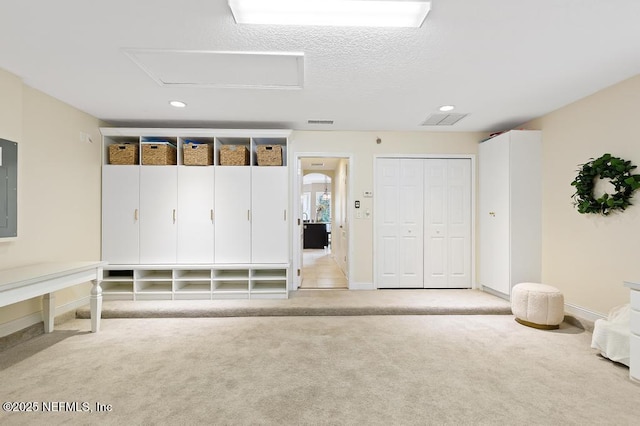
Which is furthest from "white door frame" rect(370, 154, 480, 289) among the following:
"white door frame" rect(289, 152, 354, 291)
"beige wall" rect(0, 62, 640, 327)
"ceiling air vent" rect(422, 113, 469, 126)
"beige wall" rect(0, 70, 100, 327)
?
"beige wall" rect(0, 70, 100, 327)

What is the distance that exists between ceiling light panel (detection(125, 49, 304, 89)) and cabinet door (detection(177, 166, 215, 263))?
4.36 ft

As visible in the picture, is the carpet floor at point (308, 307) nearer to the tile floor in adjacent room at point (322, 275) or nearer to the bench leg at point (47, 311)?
the bench leg at point (47, 311)

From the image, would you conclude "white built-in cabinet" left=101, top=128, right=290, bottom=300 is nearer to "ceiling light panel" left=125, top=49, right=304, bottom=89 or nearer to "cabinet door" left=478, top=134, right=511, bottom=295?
"ceiling light panel" left=125, top=49, right=304, bottom=89

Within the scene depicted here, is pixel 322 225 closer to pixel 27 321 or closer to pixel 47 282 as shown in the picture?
pixel 27 321

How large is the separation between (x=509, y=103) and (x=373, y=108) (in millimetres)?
1544

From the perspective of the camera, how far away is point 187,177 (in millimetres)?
4004

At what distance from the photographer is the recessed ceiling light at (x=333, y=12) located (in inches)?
69.7

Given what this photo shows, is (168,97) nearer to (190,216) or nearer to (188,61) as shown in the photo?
(188,61)

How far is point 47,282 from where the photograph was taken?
8.21 ft

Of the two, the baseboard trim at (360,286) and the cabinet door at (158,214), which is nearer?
the cabinet door at (158,214)

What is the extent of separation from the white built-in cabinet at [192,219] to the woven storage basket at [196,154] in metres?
0.06

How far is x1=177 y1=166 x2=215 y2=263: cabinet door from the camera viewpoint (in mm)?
3994

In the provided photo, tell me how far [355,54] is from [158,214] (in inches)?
126

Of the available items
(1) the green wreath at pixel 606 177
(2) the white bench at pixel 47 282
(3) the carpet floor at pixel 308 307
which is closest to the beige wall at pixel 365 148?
(3) the carpet floor at pixel 308 307
